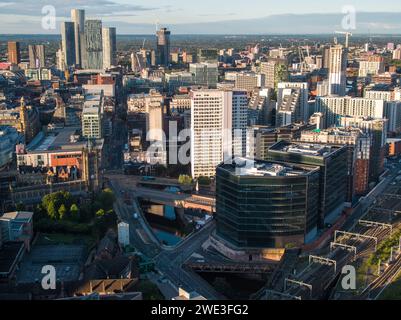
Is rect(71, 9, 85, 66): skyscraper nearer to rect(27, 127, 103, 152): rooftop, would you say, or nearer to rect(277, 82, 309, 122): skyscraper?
rect(27, 127, 103, 152): rooftop

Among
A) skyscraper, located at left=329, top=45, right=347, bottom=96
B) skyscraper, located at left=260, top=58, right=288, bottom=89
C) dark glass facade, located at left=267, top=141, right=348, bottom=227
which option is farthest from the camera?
skyscraper, located at left=260, top=58, right=288, bottom=89

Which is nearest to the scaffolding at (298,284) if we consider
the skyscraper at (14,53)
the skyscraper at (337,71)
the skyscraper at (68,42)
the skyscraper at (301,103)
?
the skyscraper at (301,103)

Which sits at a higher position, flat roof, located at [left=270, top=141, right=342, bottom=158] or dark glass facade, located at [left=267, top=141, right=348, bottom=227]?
flat roof, located at [left=270, top=141, right=342, bottom=158]

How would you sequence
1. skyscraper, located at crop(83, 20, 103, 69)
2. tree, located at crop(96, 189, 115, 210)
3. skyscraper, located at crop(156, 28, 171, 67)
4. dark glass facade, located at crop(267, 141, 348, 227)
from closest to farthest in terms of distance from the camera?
dark glass facade, located at crop(267, 141, 348, 227)
tree, located at crop(96, 189, 115, 210)
skyscraper, located at crop(83, 20, 103, 69)
skyscraper, located at crop(156, 28, 171, 67)

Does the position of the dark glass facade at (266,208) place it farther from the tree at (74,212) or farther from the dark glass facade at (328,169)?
the tree at (74,212)

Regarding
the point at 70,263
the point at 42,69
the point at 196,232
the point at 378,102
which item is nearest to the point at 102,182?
the point at 196,232

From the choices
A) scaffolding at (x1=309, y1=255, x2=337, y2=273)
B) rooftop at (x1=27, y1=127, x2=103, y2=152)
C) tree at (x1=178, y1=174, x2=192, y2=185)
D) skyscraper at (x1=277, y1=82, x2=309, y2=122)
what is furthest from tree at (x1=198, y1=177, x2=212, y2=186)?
skyscraper at (x1=277, y1=82, x2=309, y2=122)

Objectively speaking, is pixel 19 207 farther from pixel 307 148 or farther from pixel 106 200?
pixel 307 148
